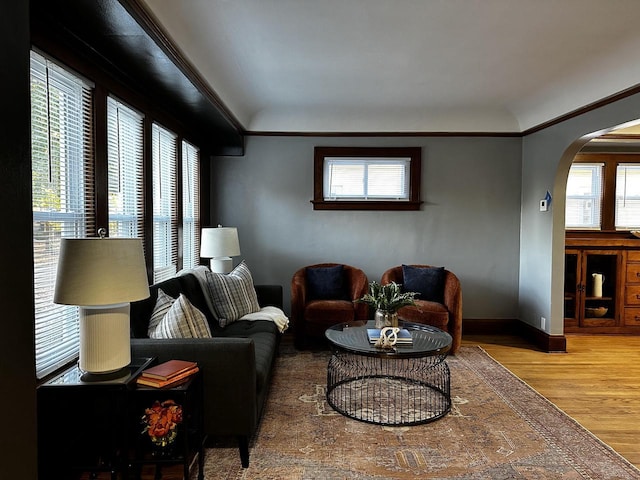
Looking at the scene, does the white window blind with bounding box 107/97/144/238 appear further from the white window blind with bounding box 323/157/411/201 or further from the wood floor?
the wood floor

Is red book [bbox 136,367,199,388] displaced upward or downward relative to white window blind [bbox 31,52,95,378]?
downward

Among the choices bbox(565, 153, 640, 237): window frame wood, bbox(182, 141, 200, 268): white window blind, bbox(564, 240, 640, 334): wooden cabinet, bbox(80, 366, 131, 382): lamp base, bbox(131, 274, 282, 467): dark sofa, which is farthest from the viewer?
bbox(565, 153, 640, 237): window frame wood

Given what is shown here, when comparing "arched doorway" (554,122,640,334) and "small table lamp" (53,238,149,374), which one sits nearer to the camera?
"small table lamp" (53,238,149,374)

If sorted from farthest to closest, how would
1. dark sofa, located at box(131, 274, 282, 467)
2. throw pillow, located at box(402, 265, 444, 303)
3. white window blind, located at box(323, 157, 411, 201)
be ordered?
white window blind, located at box(323, 157, 411, 201) < throw pillow, located at box(402, 265, 444, 303) < dark sofa, located at box(131, 274, 282, 467)

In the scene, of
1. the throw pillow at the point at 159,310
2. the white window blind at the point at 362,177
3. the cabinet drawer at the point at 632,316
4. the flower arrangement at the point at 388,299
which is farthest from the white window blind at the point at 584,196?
the throw pillow at the point at 159,310

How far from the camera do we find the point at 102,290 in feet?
6.17

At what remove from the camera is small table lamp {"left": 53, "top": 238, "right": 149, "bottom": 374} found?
1.86 meters

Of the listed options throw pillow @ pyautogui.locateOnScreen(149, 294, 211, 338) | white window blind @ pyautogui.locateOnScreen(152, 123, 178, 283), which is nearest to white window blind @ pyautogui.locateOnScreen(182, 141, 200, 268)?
white window blind @ pyautogui.locateOnScreen(152, 123, 178, 283)

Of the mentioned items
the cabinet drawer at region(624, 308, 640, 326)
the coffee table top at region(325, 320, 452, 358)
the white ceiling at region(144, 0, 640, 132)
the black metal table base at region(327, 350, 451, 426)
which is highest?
the white ceiling at region(144, 0, 640, 132)

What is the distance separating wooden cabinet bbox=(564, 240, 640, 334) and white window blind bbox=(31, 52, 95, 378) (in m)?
5.22

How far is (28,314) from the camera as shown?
50.4 inches

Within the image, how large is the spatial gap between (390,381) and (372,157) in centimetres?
281

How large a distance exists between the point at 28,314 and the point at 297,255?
4.19 m

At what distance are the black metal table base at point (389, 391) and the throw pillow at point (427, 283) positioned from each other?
0.90 metres
